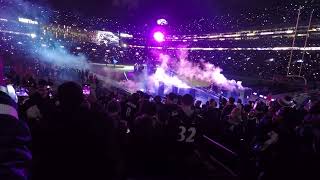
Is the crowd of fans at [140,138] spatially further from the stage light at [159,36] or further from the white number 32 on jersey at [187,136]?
the stage light at [159,36]

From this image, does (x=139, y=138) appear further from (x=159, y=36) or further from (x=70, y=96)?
(x=159, y=36)

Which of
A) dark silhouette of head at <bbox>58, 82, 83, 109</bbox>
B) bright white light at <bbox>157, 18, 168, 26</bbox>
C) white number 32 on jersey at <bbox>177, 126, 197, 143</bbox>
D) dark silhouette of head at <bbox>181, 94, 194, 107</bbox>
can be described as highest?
bright white light at <bbox>157, 18, 168, 26</bbox>

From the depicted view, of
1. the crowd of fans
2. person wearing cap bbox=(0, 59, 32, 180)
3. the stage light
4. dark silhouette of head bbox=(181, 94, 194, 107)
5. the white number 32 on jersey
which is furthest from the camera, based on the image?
the stage light

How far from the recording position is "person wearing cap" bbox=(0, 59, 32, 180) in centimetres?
111

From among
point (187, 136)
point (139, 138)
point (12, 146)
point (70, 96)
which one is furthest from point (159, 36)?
point (12, 146)

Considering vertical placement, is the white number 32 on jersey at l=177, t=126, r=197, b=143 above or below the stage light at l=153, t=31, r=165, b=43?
below

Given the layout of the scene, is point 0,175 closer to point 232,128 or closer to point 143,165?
point 143,165

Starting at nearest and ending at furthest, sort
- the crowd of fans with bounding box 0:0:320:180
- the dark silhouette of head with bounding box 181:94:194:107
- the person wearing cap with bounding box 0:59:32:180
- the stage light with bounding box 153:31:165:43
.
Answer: the person wearing cap with bounding box 0:59:32:180, the crowd of fans with bounding box 0:0:320:180, the dark silhouette of head with bounding box 181:94:194:107, the stage light with bounding box 153:31:165:43

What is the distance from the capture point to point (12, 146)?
1.16 metres

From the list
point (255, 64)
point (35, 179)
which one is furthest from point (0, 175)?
point (255, 64)

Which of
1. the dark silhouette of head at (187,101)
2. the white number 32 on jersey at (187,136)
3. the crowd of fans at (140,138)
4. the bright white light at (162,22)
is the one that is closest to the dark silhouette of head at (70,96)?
the crowd of fans at (140,138)

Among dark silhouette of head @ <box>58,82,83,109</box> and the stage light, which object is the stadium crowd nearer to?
dark silhouette of head @ <box>58,82,83,109</box>

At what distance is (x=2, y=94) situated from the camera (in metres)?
1.36

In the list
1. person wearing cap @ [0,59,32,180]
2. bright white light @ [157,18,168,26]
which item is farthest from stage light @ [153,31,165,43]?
person wearing cap @ [0,59,32,180]
